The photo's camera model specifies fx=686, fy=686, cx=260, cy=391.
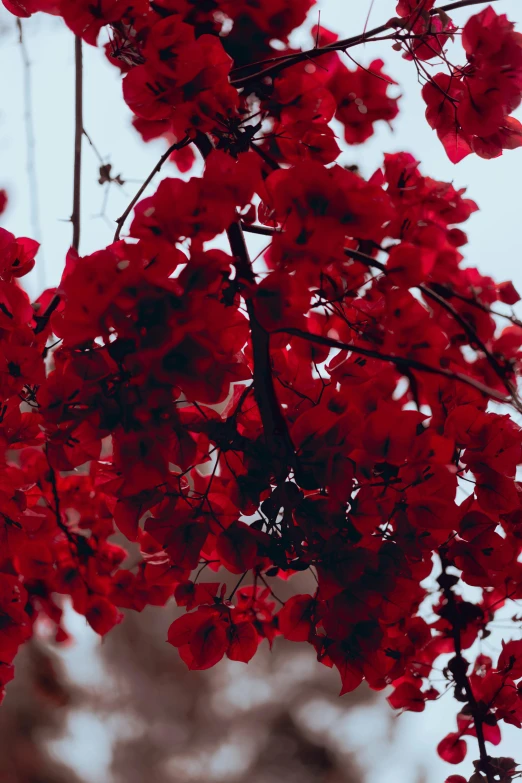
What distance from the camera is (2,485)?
50cm

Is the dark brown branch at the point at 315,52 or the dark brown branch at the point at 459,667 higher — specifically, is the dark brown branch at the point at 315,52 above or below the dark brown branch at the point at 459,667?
above

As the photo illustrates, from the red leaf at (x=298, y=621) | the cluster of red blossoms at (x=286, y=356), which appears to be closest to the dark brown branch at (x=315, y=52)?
the cluster of red blossoms at (x=286, y=356)

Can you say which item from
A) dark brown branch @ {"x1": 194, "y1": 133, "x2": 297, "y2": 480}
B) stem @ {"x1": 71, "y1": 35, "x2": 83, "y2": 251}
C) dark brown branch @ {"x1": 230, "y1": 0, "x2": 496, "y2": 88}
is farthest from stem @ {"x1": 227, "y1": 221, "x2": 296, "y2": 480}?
stem @ {"x1": 71, "y1": 35, "x2": 83, "y2": 251}

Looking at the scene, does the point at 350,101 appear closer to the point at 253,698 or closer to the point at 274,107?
the point at 274,107

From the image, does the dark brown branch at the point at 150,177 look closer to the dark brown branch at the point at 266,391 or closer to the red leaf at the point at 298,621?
the dark brown branch at the point at 266,391

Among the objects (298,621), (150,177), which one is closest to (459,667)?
(298,621)

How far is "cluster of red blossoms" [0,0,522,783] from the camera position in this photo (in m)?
0.38

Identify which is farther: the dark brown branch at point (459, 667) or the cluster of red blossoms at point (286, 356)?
the dark brown branch at point (459, 667)

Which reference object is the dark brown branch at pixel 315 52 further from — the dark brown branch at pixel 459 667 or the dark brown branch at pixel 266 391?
the dark brown branch at pixel 459 667

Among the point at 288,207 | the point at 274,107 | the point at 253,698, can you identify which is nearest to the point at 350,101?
the point at 274,107

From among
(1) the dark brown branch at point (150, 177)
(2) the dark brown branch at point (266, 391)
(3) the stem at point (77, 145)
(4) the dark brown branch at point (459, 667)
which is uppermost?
(3) the stem at point (77, 145)

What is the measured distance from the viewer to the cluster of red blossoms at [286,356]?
38cm

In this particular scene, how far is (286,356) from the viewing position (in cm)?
55

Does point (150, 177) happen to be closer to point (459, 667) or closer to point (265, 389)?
point (265, 389)
